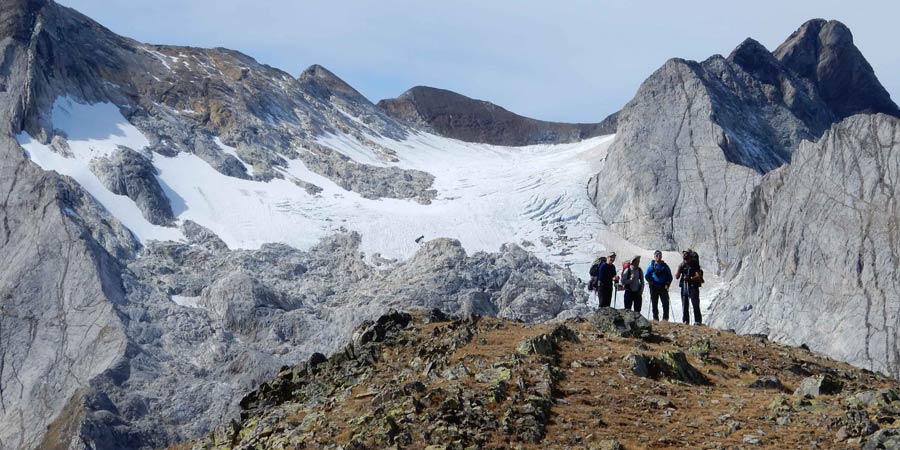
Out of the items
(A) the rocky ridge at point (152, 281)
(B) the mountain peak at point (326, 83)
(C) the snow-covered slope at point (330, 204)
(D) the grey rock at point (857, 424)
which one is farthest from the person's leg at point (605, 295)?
(B) the mountain peak at point (326, 83)

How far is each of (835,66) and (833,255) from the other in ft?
237

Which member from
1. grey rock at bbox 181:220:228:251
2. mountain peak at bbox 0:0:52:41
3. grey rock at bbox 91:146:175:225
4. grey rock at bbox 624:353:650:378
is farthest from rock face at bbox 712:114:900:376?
mountain peak at bbox 0:0:52:41

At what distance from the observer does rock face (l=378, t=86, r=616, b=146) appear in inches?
6511

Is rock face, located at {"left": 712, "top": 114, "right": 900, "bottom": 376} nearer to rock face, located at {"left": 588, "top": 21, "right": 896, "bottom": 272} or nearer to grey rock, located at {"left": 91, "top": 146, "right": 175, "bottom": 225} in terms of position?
rock face, located at {"left": 588, "top": 21, "right": 896, "bottom": 272}

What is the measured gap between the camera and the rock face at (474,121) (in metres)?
165

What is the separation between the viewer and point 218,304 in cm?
9119

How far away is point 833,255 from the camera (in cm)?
8581

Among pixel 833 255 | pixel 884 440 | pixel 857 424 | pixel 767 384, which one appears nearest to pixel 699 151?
pixel 833 255

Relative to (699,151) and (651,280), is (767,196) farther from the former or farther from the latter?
(651,280)

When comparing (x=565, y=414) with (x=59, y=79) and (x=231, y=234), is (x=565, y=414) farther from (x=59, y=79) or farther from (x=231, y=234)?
(x=59, y=79)

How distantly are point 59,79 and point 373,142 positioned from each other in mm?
30746

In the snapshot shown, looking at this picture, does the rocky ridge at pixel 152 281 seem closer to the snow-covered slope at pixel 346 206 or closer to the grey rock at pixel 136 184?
the grey rock at pixel 136 184

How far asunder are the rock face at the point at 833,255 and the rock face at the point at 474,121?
70.8m

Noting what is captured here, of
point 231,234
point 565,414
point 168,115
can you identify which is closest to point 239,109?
point 168,115
